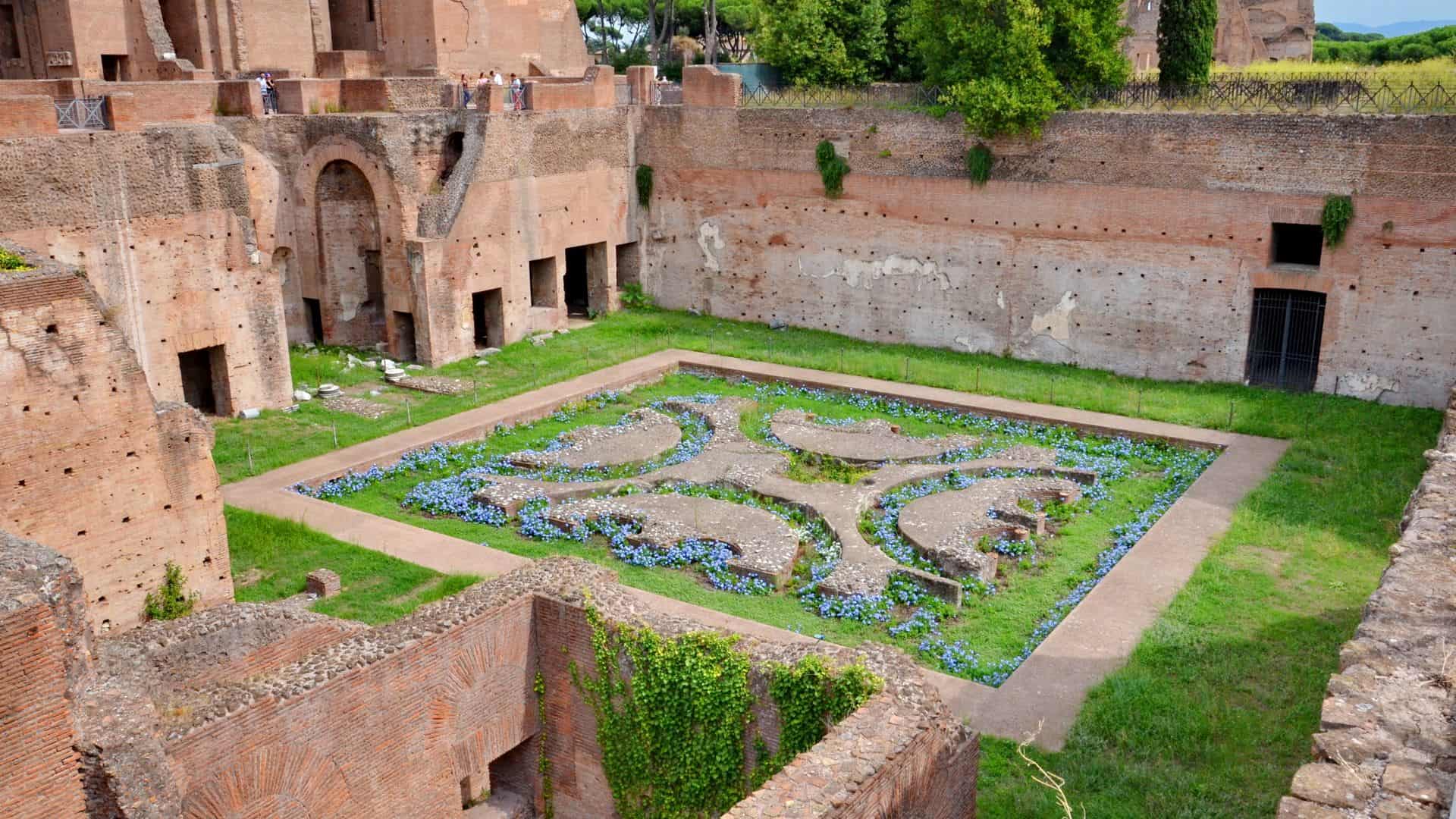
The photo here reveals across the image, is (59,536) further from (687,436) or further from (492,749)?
(687,436)

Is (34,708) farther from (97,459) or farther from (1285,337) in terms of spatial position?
(1285,337)

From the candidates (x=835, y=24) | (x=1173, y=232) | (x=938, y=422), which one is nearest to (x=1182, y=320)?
(x=1173, y=232)

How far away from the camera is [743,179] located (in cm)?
2256

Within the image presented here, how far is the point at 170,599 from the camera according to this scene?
37.6 feet

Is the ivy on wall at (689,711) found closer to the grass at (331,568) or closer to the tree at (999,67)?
the grass at (331,568)

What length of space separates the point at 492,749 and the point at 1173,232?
13.8m

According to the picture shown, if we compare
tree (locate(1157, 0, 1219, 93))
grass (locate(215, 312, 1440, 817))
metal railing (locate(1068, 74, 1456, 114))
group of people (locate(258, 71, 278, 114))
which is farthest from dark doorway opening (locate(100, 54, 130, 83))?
tree (locate(1157, 0, 1219, 93))

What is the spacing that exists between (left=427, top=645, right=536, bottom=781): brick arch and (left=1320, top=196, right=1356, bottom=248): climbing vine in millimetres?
13524

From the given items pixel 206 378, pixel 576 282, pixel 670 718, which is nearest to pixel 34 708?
pixel 670 718

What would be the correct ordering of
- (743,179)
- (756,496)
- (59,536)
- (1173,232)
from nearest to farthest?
(59,536) < (756,496) < (1173,232) < (743,179)

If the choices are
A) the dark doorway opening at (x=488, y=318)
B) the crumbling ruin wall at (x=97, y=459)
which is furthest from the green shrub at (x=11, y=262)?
the dark doorway opening at (x=488, y=318)

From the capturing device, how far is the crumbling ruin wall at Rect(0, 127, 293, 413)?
47.2 ft

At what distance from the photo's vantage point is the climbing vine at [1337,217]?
17094 mm

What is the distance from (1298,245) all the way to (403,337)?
46.7ft
